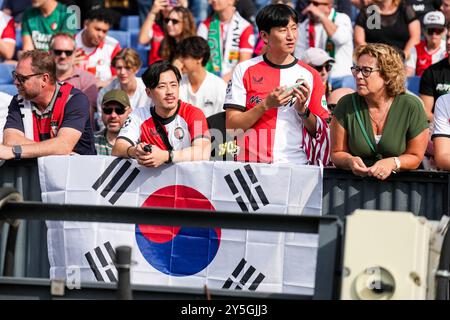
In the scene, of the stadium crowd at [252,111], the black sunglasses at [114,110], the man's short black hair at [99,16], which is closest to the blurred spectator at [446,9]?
the stadium crowd at [252,111]

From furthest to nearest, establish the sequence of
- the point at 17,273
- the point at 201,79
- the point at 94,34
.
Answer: the point at 94,34 → the point at 201,79 → the point at 17,273

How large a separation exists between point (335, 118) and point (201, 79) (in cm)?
317

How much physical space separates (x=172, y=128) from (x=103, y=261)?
111 cm

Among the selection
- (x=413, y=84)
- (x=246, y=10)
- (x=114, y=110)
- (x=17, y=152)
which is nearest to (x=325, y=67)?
(x=413, y=84)

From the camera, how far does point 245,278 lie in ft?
24.0

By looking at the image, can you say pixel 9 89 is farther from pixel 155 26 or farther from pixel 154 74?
pixel 154 74

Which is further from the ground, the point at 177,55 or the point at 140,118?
the point at 177,55

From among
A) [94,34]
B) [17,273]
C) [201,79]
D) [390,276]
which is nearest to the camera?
[390,276]

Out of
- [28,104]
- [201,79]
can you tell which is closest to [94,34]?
[201,79]

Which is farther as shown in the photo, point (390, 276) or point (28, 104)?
point (28, 104)

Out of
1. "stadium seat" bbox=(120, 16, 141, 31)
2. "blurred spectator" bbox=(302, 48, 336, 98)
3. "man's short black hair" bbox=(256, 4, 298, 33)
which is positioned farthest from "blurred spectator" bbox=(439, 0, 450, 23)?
"stadium seat" bbox=(120, 16, 141, 31)

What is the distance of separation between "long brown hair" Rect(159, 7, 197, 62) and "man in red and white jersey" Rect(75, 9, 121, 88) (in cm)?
67

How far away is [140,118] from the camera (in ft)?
25.5

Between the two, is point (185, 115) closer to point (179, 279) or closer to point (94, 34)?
point (179, 279)
